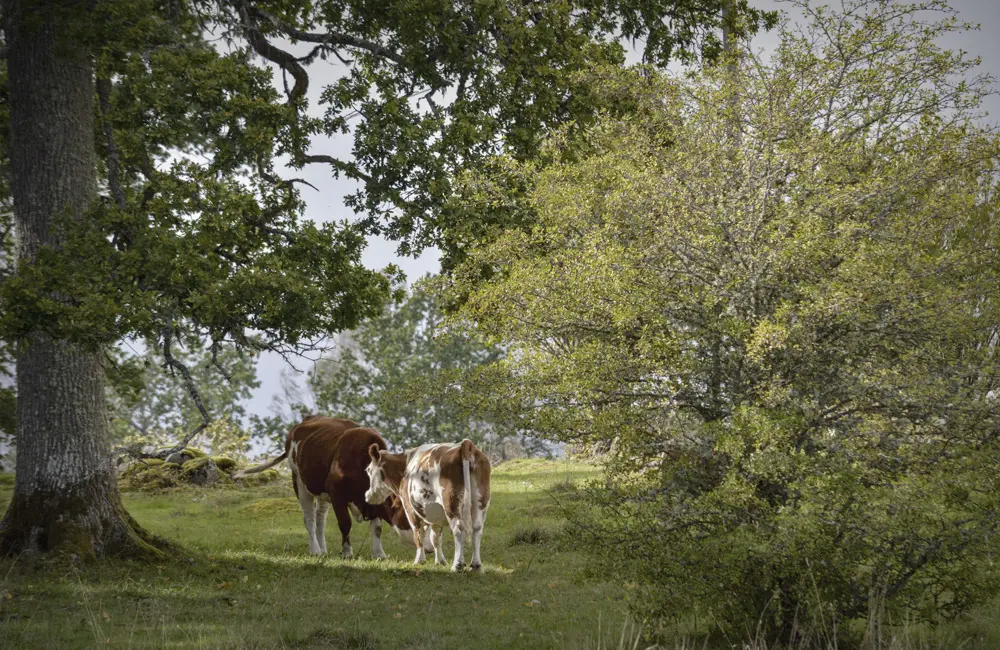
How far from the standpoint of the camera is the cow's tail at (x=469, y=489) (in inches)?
545

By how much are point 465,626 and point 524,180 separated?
29.3 ft

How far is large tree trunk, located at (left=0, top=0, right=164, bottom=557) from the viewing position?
13.0 m

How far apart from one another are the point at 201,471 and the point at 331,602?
16.9m

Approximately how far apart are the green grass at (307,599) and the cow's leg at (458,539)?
0.80ft

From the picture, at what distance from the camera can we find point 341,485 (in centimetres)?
1569

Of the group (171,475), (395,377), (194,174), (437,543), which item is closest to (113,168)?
(194,174)

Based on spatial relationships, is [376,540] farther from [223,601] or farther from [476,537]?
[223,601]

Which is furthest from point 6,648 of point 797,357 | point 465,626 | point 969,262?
point 969,262

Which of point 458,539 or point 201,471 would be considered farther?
point 201,471

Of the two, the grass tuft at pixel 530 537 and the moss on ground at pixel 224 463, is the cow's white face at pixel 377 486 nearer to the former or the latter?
the grass tuft at pixel 530 537

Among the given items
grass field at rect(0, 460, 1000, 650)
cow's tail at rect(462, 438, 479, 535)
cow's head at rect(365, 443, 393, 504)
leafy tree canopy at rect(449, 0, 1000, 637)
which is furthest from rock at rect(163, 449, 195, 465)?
leafy tree canopy at rect(449, 0, 1000, 637)

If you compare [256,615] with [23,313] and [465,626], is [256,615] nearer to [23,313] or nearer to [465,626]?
[465,626]

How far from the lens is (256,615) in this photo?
33.0ft

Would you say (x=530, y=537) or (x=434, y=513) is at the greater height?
(x=434, y=513)
